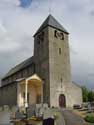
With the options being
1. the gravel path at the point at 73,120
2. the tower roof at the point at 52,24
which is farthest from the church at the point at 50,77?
the gravel path at the point at 73,120

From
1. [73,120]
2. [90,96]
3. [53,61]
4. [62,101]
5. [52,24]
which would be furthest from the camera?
[90,96]

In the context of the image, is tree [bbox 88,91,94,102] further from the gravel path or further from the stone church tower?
the gravel path

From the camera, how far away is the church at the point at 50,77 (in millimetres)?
41219

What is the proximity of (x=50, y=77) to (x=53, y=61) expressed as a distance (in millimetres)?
3178

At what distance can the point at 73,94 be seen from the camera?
1743 inches

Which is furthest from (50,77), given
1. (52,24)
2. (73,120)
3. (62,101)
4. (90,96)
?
(90,96)

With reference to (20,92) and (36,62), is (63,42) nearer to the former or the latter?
(36,62)

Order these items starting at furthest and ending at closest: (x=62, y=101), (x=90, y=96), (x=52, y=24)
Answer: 1. (x=90, y=96)
2. (x=52, y=24)
3. (x=62, y=101)

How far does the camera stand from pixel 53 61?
42.2 m

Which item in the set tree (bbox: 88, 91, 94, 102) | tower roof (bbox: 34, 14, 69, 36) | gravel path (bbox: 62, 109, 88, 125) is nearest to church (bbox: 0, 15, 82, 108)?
tower roof (bbox: 34, 14, 69, 36)

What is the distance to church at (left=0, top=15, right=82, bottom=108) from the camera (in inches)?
1623

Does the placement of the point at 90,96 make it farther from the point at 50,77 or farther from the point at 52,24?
the point at 50,77

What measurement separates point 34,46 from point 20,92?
34.5 ft

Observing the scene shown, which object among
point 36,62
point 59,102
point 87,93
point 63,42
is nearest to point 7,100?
point 36,62
